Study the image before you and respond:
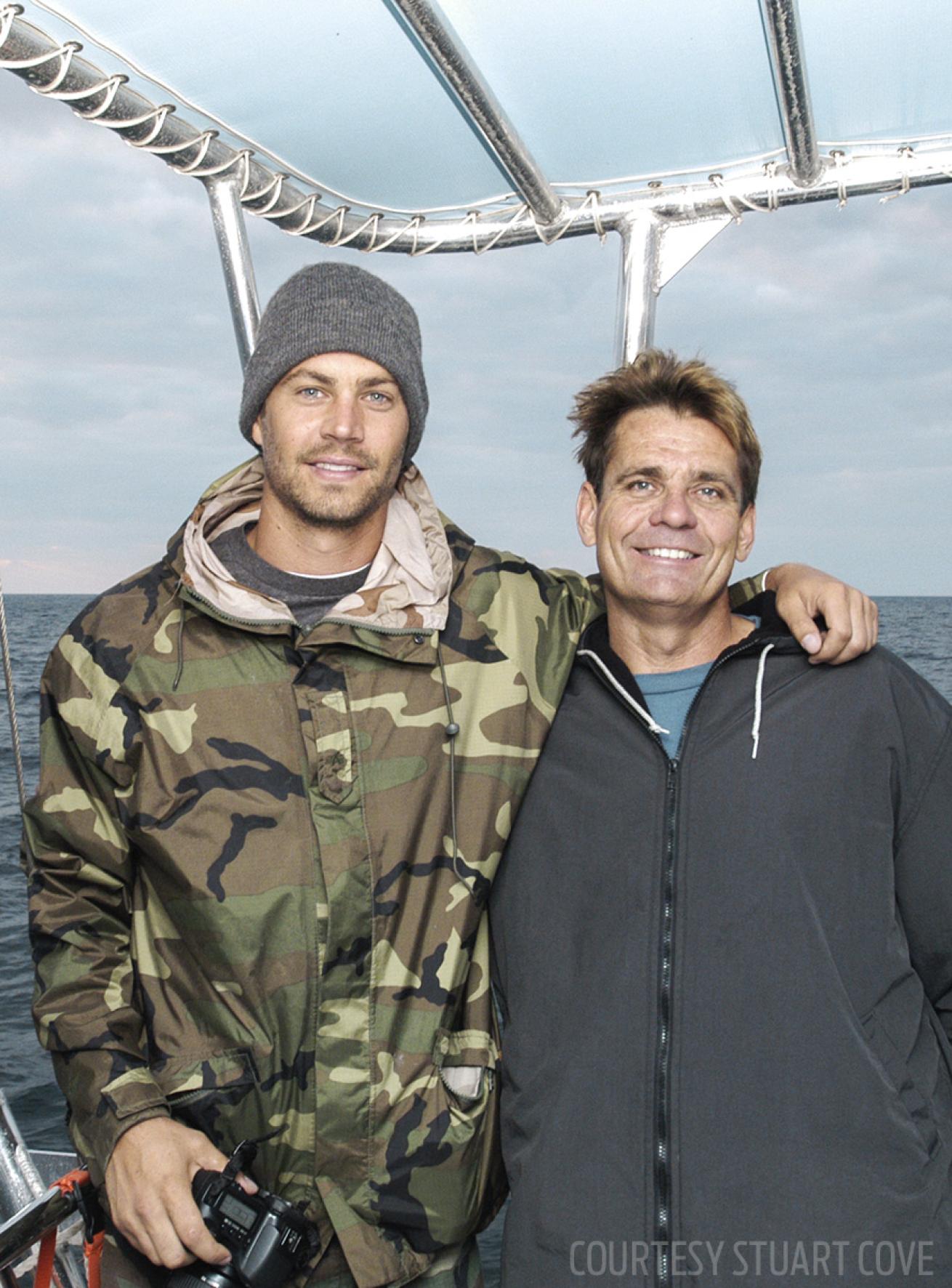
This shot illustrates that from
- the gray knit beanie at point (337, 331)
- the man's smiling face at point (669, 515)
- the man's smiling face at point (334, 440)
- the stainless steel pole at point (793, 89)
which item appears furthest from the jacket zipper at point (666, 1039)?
the stainless steel pole at point (793, 89)

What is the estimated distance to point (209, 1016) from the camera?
246cm

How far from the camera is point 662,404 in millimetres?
2848

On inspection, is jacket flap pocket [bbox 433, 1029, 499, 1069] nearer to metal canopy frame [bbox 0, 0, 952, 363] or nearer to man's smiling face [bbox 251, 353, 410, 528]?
man's smiling face [bbox 251, 353, 410, 528]

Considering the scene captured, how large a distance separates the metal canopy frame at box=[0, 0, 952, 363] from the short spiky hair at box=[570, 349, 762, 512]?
26.0 inches

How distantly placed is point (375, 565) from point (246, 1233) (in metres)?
1.35

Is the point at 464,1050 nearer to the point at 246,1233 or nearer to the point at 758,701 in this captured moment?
the point at 246,1233

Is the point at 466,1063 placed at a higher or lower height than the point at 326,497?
lower

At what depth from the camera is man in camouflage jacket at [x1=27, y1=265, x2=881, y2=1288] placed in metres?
2.39

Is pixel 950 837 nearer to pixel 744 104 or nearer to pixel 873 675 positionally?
pixel 873 675

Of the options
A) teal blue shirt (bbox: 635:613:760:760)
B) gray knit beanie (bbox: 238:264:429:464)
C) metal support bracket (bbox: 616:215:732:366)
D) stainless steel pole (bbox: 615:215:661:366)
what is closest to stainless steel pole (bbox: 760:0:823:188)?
metal support bracket (bbox: 616:215:732:366)

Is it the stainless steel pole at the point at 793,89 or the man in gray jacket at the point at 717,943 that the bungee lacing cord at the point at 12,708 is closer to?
the man in gray jacket at the point at 717,943

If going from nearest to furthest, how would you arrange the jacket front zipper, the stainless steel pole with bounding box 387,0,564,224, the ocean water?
1. the jacket front zipper
2. the stainless steel pole with bounding box 387,0,564,224
3. the ocean water

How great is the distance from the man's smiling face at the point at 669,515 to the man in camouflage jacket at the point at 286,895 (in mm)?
343

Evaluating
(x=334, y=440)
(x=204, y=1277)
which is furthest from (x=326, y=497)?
A: (x=204, y=1277)
